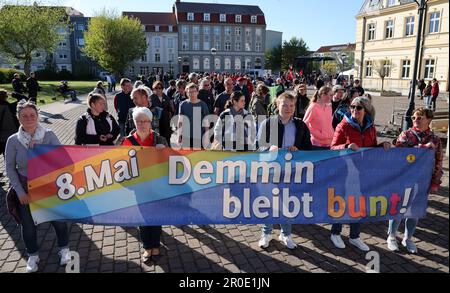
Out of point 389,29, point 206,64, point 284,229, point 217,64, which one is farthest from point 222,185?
point 217,64

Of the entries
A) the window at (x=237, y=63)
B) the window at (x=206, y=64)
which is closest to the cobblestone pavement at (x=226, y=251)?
the window at (x=206, y=64)

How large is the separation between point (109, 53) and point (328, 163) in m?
47.7

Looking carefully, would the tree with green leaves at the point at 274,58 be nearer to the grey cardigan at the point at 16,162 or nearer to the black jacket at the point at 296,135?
the black jacket at the point at 296,135

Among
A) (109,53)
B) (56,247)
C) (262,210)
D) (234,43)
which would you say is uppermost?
(234,43)

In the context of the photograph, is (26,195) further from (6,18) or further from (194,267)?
(6,18)

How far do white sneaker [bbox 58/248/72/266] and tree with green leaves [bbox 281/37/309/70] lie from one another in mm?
85564

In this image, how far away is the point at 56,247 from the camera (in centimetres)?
482

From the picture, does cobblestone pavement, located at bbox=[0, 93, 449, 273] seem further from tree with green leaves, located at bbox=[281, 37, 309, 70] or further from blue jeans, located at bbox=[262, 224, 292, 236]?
tree with green leaves, located at bbox=[281, 37, 309, 70]

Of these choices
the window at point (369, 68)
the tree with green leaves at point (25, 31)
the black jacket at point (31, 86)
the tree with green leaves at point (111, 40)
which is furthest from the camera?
the tree with green leaves at point (111, 40)

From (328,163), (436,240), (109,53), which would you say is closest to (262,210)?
(328,163)

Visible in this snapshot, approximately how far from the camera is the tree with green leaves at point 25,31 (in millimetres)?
32381

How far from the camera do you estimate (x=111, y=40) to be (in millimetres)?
46719

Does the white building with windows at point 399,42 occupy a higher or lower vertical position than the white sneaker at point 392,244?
Result: higher

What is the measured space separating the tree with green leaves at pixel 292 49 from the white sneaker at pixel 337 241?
277ft
